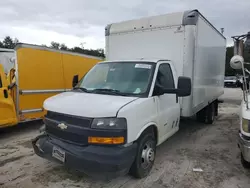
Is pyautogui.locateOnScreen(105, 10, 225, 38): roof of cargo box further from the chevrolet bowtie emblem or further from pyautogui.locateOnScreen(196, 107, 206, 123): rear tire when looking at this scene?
the chevrolet bowtie emblem

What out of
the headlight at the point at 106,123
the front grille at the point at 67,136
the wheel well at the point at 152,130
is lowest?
the wheel well at the point at 152,130

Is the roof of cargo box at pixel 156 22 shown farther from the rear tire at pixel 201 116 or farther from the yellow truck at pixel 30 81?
the rear tire at pixel 201 116

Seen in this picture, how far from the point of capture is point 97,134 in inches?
127

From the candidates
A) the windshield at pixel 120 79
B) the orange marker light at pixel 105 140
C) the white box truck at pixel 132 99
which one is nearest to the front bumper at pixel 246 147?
the white box truck at pixel 132 99

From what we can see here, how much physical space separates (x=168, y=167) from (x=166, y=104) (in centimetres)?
122

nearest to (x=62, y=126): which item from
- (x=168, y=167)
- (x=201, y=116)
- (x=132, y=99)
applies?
(x=132, y=99)

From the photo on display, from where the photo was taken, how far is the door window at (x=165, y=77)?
14.6 ft

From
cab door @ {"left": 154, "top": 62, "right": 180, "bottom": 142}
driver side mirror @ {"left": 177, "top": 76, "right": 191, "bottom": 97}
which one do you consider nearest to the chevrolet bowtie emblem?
cab door @ {"left": 154, "top": 62, "right": 180, "bottom": 142}

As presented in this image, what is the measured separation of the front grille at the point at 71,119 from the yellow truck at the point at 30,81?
5.60 ft

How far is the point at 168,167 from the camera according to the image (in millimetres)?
4453

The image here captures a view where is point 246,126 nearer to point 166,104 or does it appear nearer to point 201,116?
point 166,104

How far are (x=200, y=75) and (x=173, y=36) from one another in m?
1.44

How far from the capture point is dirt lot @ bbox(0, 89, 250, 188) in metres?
3.80

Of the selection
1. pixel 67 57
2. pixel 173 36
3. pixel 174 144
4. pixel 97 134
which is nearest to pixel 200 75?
pixel 173 36
